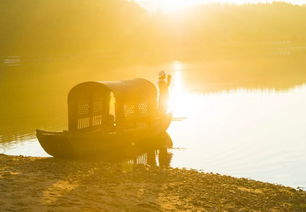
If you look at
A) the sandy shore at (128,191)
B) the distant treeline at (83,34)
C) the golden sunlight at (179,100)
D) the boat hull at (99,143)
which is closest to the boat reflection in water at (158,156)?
the boat hull at (99,143)

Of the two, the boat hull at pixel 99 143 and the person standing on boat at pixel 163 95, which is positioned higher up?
the person standing on boat at pixel 163 95

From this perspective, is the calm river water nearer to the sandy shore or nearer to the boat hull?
the boat hull

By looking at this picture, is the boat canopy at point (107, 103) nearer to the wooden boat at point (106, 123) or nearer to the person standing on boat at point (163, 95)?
the wooden boat at point (106, 123)

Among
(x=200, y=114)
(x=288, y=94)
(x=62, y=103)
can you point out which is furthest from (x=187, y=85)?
(x=200, y=114)

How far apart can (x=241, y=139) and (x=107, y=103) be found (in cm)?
832

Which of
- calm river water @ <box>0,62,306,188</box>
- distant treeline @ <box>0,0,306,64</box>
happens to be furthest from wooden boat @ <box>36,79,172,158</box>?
distant treeline @ <box>0,0,306,64</box>

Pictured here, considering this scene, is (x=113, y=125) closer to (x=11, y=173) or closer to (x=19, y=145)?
(x=19, y=145)

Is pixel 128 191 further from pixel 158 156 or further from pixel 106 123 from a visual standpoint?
pixel 106 123

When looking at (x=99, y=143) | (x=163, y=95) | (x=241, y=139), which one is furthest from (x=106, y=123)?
(x=241, y=139)

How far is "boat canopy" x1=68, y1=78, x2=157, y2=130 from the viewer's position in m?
21.8

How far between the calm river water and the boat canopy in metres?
2.70

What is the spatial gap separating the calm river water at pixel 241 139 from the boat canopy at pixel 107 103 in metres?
2.70

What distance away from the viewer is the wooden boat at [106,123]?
19.5 metres

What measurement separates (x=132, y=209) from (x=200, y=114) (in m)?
27.0
